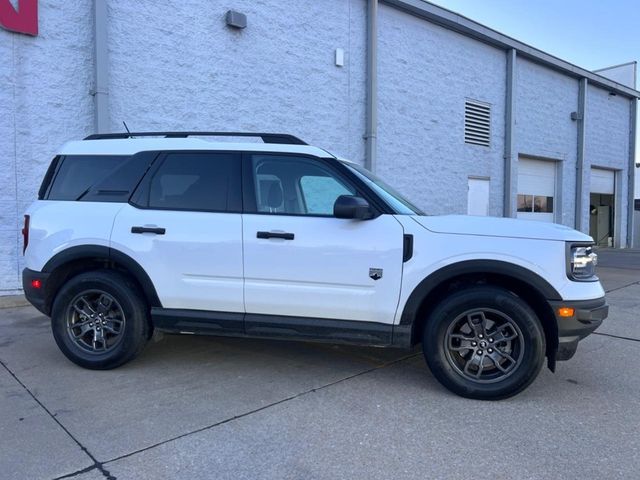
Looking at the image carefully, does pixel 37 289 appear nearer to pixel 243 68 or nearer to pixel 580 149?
pixel 243 68

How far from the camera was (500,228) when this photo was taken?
Result: 401 centimetres

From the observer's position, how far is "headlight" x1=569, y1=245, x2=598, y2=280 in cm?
386

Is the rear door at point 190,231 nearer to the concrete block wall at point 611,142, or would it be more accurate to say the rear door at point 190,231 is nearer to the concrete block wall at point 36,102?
the concrete block wall at point 36,102

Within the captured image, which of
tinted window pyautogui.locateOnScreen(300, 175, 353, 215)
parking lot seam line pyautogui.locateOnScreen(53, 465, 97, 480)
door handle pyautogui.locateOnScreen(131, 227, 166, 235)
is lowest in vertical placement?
parking lot seam line pyautogui.locateOnScreen(53, 465, 97, 480)

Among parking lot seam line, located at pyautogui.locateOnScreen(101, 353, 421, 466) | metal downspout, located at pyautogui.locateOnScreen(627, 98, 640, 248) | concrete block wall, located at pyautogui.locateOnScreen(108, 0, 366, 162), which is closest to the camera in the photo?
parking lot seam line, located at pyautogui.locateOnScreen(101, 353, 421, 466)

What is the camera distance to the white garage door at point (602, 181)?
20672mm

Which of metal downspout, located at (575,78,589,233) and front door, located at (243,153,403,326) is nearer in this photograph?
front door, located at (243,153,403,326)

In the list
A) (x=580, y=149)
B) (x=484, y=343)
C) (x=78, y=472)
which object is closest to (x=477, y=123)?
(x=580, y=149)

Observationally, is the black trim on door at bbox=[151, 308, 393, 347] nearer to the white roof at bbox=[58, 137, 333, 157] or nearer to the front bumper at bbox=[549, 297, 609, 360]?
the front bumper at bbox=[549, 297, 609, 360]

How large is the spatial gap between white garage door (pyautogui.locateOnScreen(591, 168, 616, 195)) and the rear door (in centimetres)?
2015

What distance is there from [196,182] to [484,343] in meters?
2.83

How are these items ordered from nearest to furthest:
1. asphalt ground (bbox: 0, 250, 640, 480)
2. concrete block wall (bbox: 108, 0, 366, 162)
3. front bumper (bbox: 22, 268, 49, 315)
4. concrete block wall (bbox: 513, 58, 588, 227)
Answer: asphalt ground (bbox: 0, 250, 640, 480), front bumper (bbox: 22, 268, 49, 315), concrete block wall (bbox: 108, 0, 366, 162), concrete block wall (bbox: 513, 58, 588, 227)

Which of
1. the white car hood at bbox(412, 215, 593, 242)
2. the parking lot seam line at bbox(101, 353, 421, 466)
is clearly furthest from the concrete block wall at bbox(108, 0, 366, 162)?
the white car hood at bbox(412, 215, 593, 242)

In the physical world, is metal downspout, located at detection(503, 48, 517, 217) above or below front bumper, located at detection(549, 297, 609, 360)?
above
